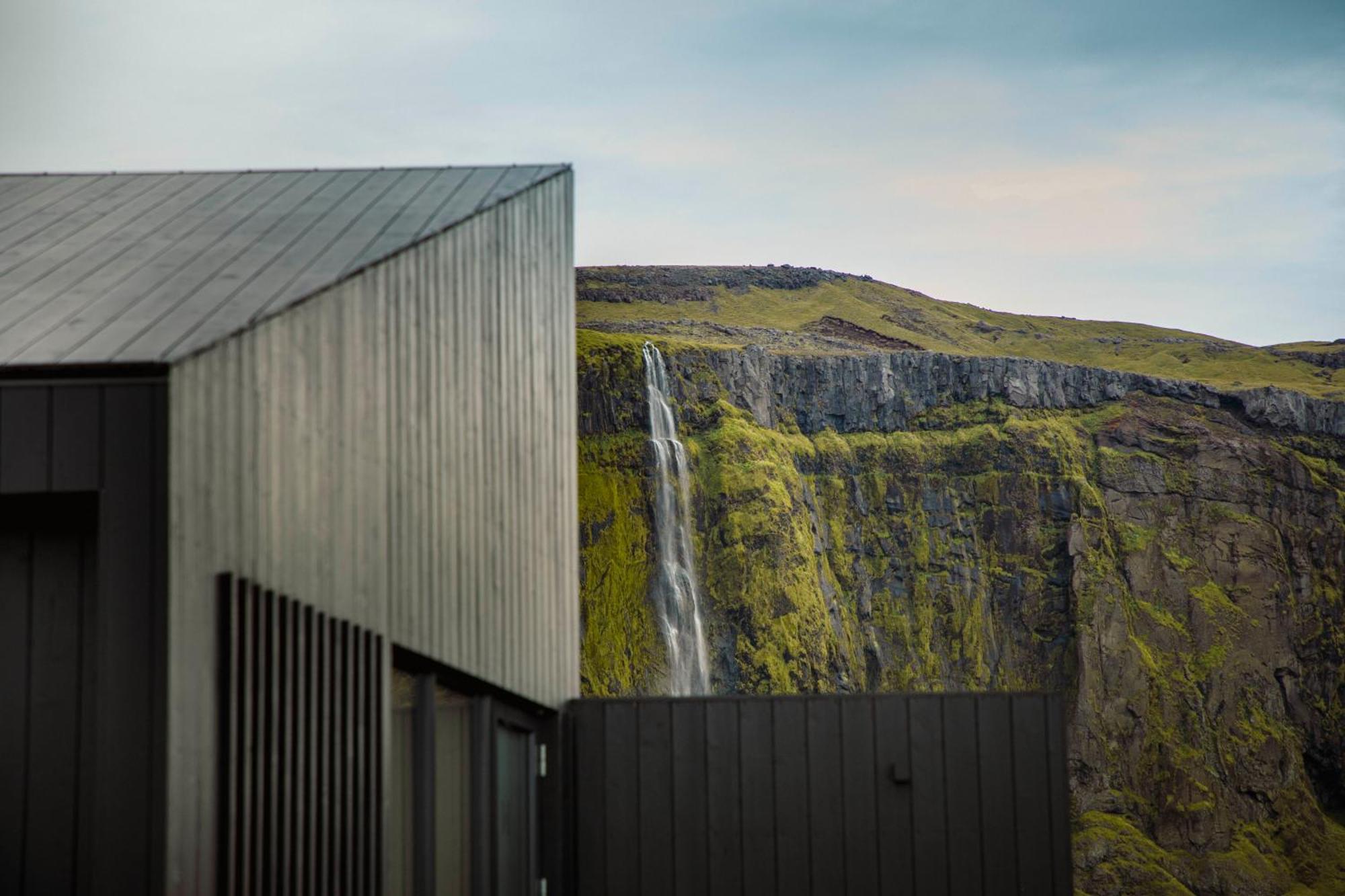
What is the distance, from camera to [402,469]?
41.6ft

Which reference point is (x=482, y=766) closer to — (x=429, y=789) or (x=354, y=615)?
(x=429, y=789)

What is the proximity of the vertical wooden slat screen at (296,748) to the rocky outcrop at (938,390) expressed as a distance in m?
98.1

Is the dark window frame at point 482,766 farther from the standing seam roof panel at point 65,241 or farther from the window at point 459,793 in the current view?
the standing seam roof panel at point 65,241

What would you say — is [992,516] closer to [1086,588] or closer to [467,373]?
[1086,588]

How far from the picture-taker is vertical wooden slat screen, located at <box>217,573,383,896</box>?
966 cm

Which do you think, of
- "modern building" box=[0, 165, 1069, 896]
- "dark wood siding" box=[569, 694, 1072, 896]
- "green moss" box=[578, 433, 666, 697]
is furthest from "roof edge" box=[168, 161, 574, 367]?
"green moss" box=[578, 433, 666, 697]

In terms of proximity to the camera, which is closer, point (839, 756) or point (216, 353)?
point (216, 353)

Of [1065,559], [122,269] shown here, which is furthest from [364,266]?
[1065,559]

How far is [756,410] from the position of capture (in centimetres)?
10931

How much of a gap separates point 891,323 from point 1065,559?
190 feet

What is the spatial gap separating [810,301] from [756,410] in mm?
60290

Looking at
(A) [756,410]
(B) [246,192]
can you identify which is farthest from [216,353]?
(A) [756,410]

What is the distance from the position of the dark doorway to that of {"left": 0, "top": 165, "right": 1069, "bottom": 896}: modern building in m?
0.02

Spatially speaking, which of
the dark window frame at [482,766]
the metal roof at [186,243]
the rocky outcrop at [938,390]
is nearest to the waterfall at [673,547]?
Answer: the rocky outcrop at [938,390]
